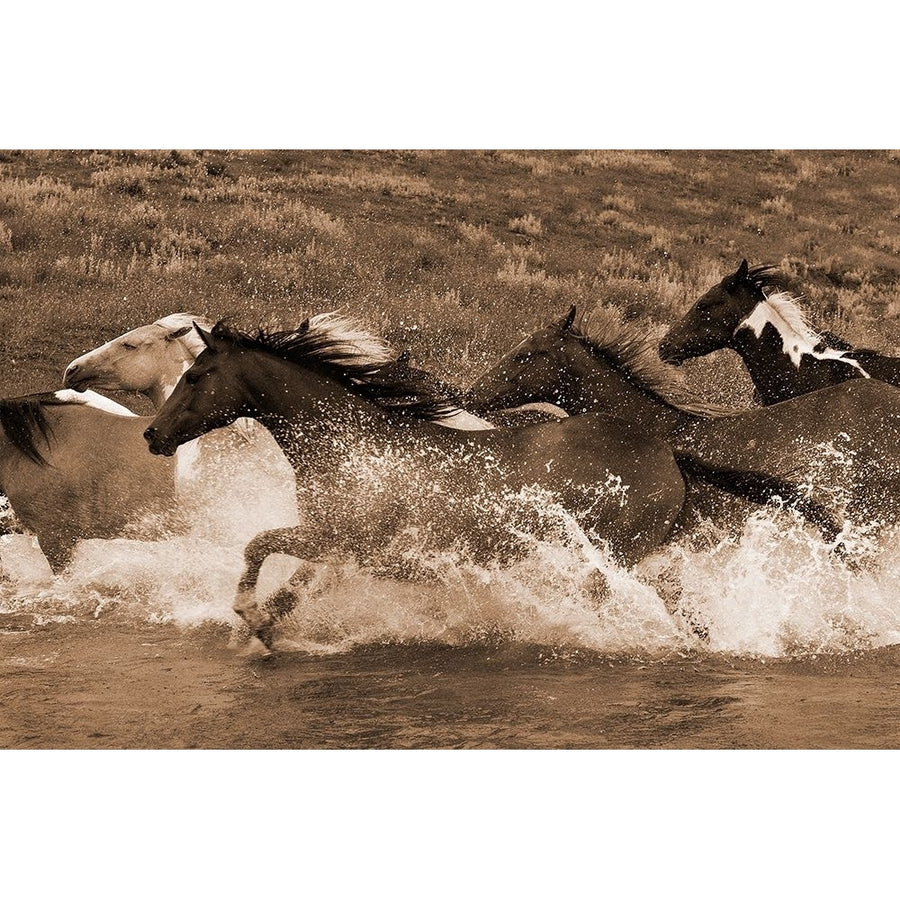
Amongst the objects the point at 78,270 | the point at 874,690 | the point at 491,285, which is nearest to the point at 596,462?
the point at 491,285

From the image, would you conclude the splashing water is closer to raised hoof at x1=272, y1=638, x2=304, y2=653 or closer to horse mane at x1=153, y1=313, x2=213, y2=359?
raised hoof at x1=272, y1=638, x2=304, y2=653

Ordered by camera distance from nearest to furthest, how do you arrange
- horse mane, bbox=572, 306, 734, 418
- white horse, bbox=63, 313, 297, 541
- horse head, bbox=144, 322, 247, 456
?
horse head, bbox=144, 322, 247, 456
white horse, bbox=63, 313, 297, 541
horse mane, bbox=572, 306, 734, 418

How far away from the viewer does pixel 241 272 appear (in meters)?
4.61

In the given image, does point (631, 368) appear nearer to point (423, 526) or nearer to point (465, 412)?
point (465, 412)

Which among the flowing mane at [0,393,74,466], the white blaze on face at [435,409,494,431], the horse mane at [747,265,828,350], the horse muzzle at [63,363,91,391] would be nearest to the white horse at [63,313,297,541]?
the horse muzzle at [63,363,91,391]

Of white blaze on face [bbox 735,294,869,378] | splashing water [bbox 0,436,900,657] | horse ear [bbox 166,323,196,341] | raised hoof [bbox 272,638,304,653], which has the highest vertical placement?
white blaze on face [bbox 735,294,869,378]

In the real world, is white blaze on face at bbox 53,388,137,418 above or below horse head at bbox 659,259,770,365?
below

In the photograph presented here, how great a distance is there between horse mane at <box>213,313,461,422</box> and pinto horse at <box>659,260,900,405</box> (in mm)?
818

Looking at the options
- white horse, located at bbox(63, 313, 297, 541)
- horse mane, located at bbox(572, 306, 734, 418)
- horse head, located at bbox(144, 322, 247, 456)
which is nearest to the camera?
horse head, located at bbox(144, 322, 247, 456)

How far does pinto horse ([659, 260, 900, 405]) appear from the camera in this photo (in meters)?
4.65

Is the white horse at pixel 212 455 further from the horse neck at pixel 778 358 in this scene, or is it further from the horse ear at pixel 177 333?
the horse neck at pixel 778 358

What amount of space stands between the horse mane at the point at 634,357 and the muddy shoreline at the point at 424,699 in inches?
33.6

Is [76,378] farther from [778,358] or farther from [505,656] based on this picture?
[778,358]

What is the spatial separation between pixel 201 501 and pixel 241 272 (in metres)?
0.78
